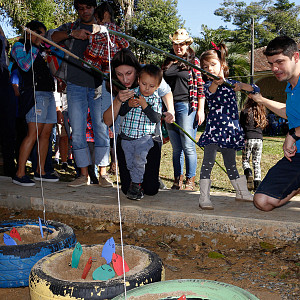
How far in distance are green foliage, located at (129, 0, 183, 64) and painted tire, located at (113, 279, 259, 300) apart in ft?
88.0

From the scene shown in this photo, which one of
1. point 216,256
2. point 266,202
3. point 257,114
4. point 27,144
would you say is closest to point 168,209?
point 216,256

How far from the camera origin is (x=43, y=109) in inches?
206

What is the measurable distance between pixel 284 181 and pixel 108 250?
2.20m

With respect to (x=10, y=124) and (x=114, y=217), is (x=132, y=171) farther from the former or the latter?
(x=10, y=124)

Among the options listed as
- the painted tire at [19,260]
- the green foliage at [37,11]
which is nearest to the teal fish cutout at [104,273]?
the painted tire at [19,260]

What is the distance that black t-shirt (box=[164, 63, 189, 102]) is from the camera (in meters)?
5.37

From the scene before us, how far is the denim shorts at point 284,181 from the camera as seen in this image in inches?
152

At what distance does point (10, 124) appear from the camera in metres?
5.95

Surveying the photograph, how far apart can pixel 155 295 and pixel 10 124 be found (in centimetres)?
466

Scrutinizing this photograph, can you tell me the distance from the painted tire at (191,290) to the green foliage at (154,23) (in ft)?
88.0

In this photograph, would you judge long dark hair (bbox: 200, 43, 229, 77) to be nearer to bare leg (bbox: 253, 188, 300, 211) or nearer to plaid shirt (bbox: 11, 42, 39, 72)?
bare leg (bbox: 253, 188, 300, 211)

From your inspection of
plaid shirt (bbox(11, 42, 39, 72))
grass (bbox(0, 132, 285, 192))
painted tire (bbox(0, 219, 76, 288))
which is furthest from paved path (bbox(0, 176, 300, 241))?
grass (bbox(0, 132, 285, 192))

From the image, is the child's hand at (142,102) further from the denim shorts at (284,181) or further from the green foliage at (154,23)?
the green foliage at (154,23)

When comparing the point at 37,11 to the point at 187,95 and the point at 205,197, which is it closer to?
the point at 187,95
